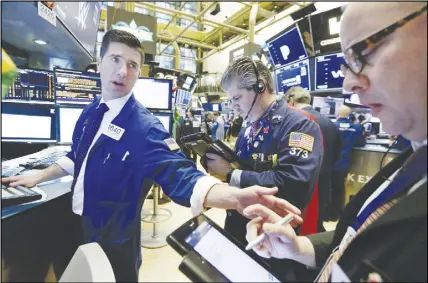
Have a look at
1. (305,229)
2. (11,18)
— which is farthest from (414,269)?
(11,18)

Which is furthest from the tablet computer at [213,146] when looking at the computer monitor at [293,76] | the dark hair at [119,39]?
the computer monitor at [293,76]

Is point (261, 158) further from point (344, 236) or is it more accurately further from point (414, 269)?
point (414, 269)

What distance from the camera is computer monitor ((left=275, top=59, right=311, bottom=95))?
381 centimetres

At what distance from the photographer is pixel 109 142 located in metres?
1.00

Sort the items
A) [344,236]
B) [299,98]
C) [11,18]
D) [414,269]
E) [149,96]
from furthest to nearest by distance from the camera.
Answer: [149,96] → [299,98] → [11,18] → [344,236] → [414,269]

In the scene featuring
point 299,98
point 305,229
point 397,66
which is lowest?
point 305,229

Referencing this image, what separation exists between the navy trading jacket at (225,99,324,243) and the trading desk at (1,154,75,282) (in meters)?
0.71

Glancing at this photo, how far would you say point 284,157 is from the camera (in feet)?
3.58

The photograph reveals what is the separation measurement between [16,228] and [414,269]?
1.23 meters

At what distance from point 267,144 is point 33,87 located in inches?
84.5

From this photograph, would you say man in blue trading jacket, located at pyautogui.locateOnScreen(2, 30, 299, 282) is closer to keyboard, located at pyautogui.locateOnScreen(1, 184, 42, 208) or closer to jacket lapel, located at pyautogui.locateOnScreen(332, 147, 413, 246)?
keyboard, located at pyautogui.locateOnScreen(1, 184, 42, 208)

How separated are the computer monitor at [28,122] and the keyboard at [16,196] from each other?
143 cm

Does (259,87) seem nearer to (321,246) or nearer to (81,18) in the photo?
(321,246)

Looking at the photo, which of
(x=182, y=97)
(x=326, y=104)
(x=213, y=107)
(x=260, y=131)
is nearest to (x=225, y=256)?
(x=260, y=131)
